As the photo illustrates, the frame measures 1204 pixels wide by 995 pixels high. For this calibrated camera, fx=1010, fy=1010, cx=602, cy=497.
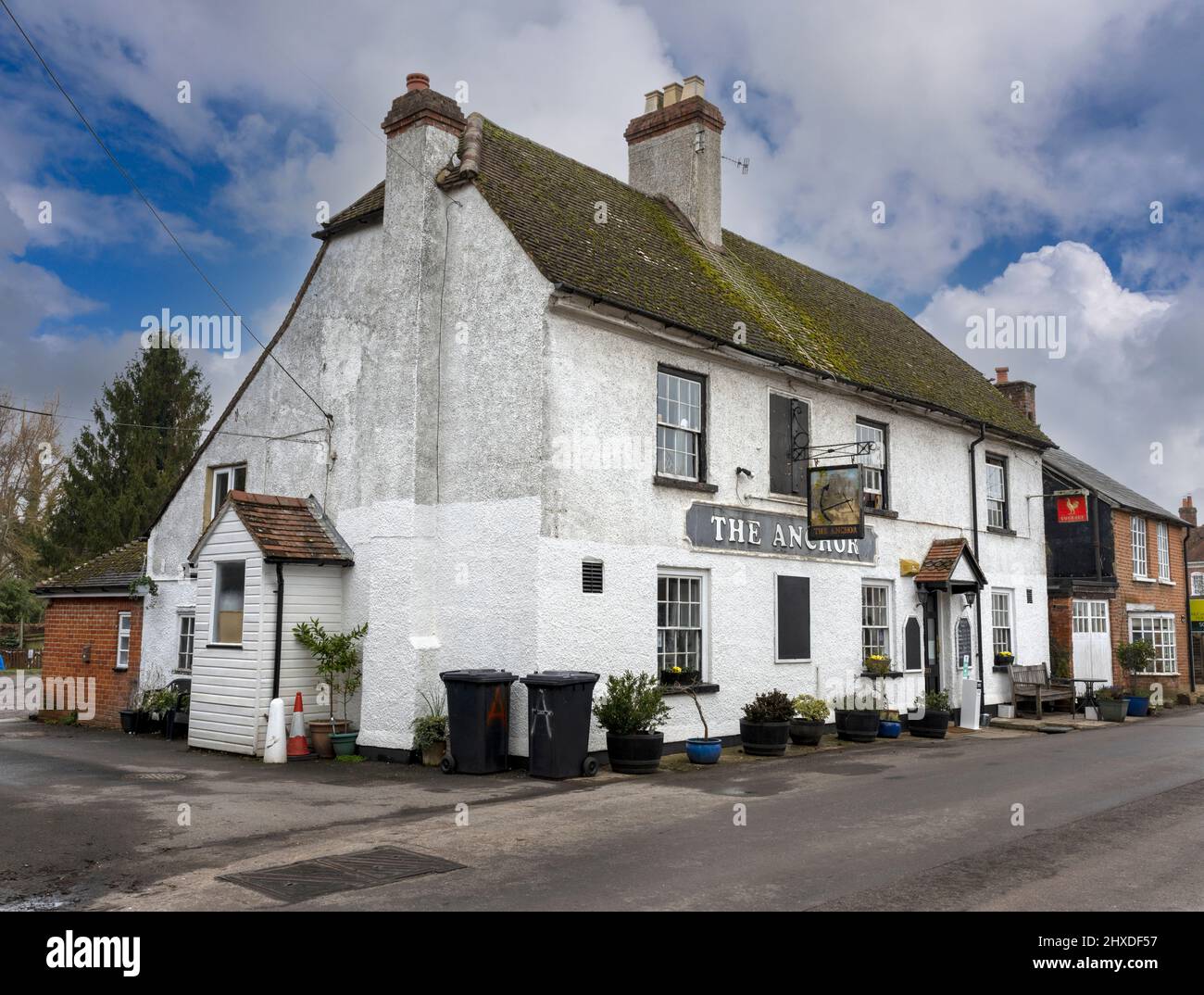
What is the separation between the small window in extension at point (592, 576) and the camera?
44.1 ft

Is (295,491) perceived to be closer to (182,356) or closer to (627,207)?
(627,207)

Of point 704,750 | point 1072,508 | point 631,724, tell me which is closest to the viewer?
point 631,724

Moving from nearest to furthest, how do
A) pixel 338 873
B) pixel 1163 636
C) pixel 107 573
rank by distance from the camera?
pixel 338 873, pixel 107 573, pixel 1163 636

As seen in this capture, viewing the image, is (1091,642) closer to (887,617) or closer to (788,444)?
(887,617)

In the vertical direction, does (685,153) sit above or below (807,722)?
above

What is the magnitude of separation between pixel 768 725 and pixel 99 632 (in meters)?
13.6

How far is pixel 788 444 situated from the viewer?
1692 centimetres

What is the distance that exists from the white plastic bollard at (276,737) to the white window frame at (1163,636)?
2321 cm

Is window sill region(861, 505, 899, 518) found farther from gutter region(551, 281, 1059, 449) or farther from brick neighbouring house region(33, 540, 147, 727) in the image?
brick neighbouring house region(33, 540, 147, 727)

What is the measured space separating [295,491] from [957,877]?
40.1 ft

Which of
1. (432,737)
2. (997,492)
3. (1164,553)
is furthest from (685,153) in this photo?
(1164,553)

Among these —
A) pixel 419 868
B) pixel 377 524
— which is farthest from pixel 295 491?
pixel 419 868

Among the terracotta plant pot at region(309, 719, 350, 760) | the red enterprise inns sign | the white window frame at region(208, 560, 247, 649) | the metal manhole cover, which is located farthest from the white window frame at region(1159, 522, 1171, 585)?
the metal manhole cover

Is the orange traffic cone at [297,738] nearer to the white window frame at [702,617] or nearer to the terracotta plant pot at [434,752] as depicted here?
the terracotta plant pot at [434,752]
